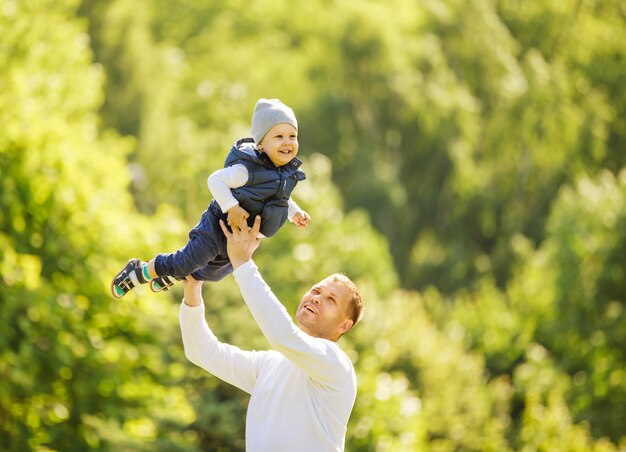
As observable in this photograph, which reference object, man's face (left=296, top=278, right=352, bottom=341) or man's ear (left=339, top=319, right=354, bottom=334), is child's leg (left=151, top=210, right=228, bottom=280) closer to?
man's face (left=296, top=278, right=352, bottom=341)

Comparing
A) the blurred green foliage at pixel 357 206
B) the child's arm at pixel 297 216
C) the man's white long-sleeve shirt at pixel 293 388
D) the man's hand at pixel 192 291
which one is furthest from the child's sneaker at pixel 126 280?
the blurred green foliage at pixel 357 206

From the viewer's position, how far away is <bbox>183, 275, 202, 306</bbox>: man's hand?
445cm

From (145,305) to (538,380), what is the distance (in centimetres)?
1103

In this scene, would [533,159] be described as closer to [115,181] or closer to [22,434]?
[115,181]

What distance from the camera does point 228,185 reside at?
13.6 ft

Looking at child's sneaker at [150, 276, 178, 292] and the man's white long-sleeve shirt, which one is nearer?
the man's white long-sleeve shirt

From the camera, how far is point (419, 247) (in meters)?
31.5

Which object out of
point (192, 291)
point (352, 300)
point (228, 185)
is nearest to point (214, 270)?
point (192, 291)

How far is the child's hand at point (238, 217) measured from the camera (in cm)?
415

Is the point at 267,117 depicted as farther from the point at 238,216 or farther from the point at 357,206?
the point at 357,206

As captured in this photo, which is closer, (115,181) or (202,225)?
(202,225)

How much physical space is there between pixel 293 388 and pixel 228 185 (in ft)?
2.51

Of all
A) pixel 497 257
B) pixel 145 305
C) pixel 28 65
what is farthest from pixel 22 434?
pixel 497 257

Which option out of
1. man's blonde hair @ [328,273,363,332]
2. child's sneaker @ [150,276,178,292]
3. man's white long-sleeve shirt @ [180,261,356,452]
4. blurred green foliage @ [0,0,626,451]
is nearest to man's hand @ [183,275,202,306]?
child's sneaker @ [150,276,178,292]
